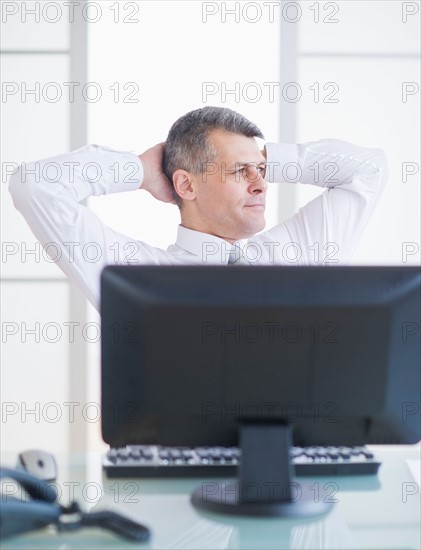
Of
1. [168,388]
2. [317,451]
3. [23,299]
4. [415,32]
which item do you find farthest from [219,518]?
[415,32]

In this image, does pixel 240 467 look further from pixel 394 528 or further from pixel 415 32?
pixel 415 32

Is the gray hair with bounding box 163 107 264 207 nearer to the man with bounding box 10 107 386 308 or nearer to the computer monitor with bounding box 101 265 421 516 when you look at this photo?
the man with bounding box 10 107 386 308

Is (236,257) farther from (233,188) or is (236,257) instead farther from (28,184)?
(28,184)

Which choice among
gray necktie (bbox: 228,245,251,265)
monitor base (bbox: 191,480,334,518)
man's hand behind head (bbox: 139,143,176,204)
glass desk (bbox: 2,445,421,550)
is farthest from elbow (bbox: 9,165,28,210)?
monitor base (bbox: 191,480,334,518)

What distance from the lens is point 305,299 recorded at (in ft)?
4.54

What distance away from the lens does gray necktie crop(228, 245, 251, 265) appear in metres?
2.57

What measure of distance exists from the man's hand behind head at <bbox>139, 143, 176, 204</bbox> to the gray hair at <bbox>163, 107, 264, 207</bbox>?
19 mm

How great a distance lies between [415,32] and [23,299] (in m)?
2.29

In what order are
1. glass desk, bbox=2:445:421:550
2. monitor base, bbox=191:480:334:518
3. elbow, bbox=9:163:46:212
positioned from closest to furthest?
glass desk, bbox=2:445:421:550 < monitor base, bbox=191:480:334:518 < elbow, bbox=9:163:46:212

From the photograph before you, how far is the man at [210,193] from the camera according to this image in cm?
245

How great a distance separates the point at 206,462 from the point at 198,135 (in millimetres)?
1343

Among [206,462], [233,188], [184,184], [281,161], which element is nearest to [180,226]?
[184,184]

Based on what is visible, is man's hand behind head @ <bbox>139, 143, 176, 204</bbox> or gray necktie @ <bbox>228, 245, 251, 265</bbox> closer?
gray necktie @ <bbox>228, 245, 251, 265</bbox>

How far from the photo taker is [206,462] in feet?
5.22
